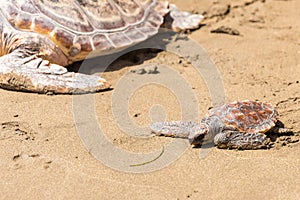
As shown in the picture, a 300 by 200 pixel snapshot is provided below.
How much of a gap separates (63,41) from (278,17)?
275cm

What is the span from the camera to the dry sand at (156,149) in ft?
10.0

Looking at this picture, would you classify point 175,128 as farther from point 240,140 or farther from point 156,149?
point 240,140

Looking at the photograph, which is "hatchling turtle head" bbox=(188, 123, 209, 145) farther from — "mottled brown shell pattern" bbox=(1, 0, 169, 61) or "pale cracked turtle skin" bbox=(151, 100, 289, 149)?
"mottled brown shell pattern" bbox=(1, 0, 169, 61)

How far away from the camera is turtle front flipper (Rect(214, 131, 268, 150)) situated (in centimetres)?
345

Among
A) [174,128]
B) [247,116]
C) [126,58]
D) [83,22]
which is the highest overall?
[83,22]

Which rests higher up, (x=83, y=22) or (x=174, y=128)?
(x=83, y=22)

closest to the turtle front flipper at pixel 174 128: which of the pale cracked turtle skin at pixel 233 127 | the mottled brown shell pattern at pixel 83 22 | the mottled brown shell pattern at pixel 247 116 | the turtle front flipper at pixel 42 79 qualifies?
the pale cracked turtle skin at pixel 233 127

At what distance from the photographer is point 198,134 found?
11.4 feet

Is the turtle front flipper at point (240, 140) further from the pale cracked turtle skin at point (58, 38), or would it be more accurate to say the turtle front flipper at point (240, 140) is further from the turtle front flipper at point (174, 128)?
the pale cracked turtle skin at point (58, 38)

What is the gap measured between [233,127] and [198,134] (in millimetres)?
279

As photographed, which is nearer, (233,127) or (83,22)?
(233,127)

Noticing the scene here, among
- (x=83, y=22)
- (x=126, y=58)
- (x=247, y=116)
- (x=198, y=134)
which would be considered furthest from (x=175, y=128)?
(x=83, y=22)

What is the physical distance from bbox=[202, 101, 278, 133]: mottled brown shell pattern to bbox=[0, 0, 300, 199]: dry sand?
0.18m

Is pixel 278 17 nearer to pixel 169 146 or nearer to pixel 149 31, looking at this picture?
pixel 149 31
